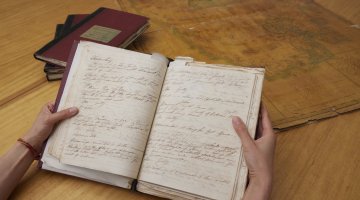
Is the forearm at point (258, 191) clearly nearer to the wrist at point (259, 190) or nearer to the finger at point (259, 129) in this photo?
the wrist at point (259, 190)

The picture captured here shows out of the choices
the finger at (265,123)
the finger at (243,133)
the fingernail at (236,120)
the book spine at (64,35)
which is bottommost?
the finger at (243,133)

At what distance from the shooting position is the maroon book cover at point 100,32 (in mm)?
965

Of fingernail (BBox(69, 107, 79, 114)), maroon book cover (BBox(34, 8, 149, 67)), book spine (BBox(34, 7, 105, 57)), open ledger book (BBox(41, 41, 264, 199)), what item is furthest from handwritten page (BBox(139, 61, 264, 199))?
book spine (BBox(34, 7, 105, 57))

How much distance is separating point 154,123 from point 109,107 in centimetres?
11

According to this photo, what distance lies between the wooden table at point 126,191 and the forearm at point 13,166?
0.03 m

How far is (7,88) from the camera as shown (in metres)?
0.94

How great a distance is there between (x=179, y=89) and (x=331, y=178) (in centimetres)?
40

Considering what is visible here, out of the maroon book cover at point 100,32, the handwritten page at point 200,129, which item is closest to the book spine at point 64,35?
the maroon book cover at point 100,32

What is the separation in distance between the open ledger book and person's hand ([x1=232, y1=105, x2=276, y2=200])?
15 mm

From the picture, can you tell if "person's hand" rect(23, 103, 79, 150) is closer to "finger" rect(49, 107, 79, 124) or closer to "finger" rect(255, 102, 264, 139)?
"finger" rect(49, 107, 79, 124)

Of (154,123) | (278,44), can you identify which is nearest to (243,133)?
(154,123)

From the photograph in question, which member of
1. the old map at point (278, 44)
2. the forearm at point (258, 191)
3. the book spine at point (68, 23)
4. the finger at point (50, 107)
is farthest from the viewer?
the book spine at point (68, 23)

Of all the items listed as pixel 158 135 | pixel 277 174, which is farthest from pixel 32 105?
pixel 277 174

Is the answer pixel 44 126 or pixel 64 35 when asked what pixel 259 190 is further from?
pixel 64 35
